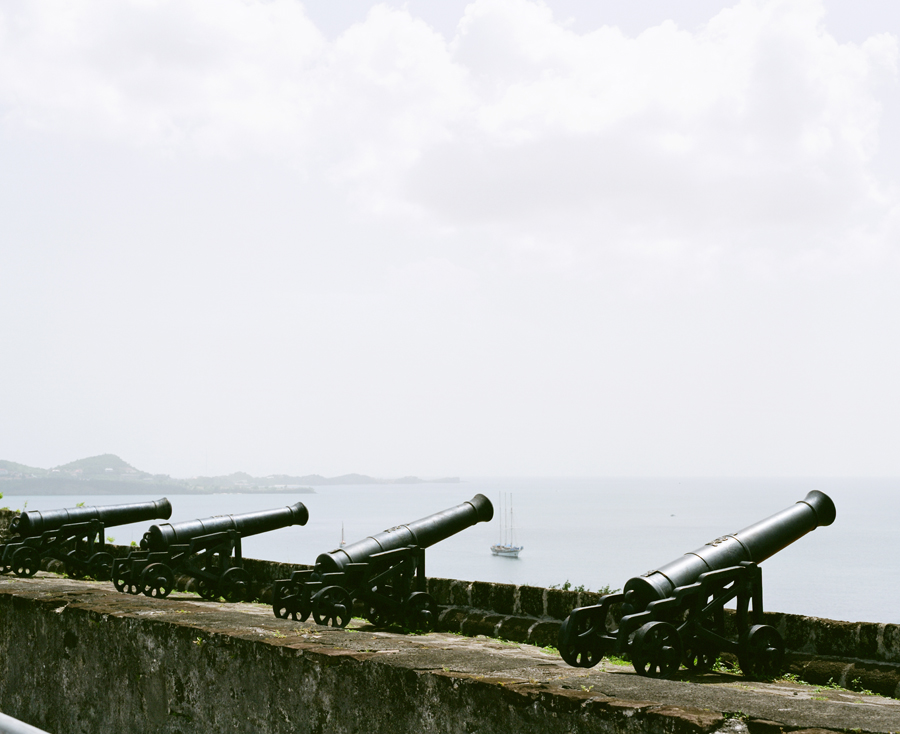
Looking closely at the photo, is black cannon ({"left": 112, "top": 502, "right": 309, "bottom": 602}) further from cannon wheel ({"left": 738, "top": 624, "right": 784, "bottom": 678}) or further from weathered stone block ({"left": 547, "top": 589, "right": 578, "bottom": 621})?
cannon wheel ({"left": 738, "top": 624, "right": 784, "bottom": 678})

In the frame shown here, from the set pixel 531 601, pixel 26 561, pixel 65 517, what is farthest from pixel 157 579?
pixel 531 601

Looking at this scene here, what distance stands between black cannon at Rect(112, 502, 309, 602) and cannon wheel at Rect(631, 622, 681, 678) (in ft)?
21.3

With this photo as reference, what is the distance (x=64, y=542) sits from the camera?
1262cm

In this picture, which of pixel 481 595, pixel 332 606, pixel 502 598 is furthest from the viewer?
pixel 332 606

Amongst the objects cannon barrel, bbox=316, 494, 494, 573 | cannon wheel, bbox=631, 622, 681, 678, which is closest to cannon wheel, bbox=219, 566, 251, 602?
cannon barrel, bbox=316, 494, 494, 573

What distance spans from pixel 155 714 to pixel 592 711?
309 cm

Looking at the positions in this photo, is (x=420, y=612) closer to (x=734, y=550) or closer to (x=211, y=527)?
(x=734, y=550)

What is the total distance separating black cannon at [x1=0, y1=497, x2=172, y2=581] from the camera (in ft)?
39.5

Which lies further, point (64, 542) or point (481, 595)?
point (64, 542)

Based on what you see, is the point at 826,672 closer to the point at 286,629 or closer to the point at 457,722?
the point at 457,722

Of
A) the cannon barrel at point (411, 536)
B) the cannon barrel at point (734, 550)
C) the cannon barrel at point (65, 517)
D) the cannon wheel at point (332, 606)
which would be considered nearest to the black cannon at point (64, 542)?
the cannon barrel at point (65, 517)

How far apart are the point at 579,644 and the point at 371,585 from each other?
3.46 meters

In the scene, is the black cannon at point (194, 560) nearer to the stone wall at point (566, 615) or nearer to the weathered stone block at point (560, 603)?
the stone wall at point (566, 615)

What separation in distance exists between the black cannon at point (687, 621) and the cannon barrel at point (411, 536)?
3.06 metres
